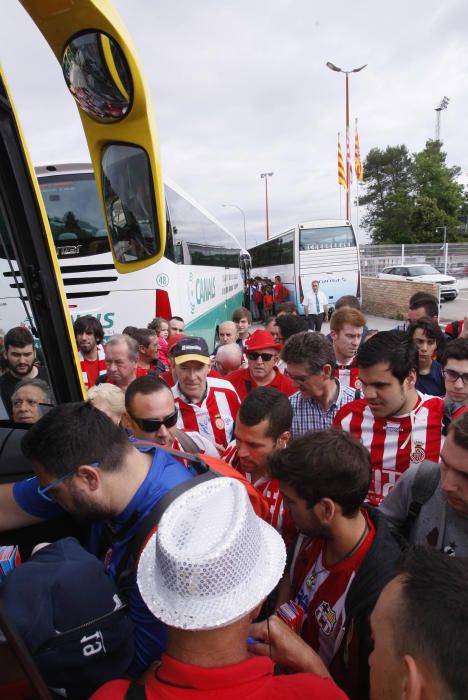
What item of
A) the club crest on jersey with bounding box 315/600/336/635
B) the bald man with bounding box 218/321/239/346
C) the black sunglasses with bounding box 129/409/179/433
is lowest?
the club crest on jersey with bounding box 315/600/336/635

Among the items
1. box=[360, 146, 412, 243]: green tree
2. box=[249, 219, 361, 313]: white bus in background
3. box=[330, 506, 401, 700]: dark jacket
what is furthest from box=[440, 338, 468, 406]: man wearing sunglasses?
box=[360, 146, 412, 243]: green tree

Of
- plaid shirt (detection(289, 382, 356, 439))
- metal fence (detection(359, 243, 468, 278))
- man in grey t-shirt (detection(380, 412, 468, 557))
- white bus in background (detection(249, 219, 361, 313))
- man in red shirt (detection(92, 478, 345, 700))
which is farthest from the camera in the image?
metal fence (detection(359, 243, 468, 278))

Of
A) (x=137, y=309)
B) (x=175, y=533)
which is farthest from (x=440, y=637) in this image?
(x=137, y=309)

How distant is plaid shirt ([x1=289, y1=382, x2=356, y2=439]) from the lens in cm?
332

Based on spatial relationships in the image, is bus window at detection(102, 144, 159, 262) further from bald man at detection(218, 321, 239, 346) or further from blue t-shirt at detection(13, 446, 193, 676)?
bald man at detection(218, 321, 239, 346)

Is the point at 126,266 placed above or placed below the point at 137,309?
above

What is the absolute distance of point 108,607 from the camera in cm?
127

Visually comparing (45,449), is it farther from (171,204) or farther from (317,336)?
(171,204)

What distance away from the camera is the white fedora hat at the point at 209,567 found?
987mm

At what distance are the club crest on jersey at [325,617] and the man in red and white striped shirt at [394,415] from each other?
3.31 ft

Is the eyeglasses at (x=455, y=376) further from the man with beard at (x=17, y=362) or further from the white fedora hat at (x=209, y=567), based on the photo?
the man with beard at (x=17, y=362)

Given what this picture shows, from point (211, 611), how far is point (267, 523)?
39 centimetres

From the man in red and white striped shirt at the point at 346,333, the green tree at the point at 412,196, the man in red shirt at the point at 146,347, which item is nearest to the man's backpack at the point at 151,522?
the man in red and white striped shirt at the point at 346,333

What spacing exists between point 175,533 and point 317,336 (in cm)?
249
